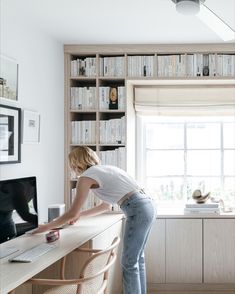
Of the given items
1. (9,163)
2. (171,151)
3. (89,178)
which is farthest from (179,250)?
(9,163)

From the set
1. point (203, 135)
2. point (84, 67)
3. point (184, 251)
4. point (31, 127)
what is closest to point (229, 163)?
point (203, 135)

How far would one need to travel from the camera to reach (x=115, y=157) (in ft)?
13.8

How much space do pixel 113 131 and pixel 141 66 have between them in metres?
0.65

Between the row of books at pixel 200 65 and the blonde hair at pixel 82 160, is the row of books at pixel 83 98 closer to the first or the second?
the row of books at pixel 200 65

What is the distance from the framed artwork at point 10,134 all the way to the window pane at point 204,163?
79.8 inches

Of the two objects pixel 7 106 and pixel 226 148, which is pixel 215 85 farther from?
pixel 7 106

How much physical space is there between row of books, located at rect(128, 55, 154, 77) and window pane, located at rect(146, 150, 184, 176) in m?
0.89

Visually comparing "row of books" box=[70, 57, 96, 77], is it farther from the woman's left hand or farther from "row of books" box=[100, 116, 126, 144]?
the woman's left hand

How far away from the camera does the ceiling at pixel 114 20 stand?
10.1ft

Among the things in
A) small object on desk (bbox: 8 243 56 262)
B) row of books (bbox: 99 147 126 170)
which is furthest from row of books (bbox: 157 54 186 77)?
small object on desk (bbox: 8 243 56 262)

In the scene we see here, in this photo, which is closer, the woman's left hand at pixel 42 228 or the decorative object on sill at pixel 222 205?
the woman's left hand at pixel 42 228

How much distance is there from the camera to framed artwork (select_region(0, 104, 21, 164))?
304 cm

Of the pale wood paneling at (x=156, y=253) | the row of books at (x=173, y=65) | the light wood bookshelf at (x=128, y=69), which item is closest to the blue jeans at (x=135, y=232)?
the pale wood paneling at (x=156, y=253)

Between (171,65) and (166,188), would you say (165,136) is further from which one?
(171,65)
